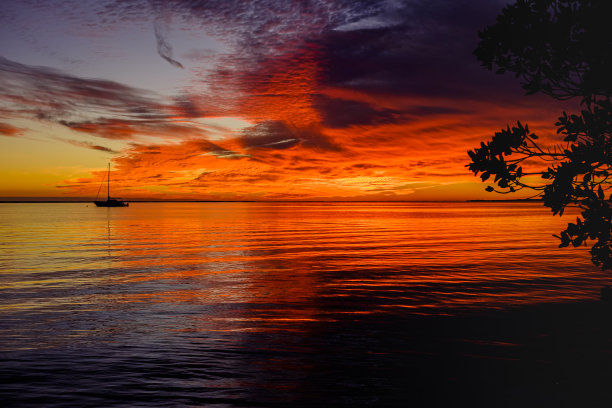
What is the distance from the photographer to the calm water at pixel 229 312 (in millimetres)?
10195

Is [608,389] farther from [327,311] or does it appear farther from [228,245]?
[228,245]

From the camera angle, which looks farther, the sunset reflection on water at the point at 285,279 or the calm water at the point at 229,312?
Result: the sunset reflection on water at the point at 285,279

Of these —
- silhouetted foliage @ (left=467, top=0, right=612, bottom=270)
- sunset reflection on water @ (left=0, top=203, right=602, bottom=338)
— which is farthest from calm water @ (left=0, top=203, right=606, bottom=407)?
silhouetted foliage @ (left=467, top=0, right=612, bottom=270)

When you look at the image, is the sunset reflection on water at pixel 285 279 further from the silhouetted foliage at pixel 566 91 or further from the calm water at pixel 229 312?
the silhouetted foliage at pixel 566 91

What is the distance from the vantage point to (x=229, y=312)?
17.4m

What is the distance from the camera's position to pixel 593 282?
23609 mm

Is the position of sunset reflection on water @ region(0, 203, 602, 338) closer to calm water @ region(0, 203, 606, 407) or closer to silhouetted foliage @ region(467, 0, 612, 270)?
calm water @ region(0, 203, 606, 407)

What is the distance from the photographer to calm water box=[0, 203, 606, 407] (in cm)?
1020

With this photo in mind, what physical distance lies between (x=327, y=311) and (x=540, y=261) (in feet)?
68.2

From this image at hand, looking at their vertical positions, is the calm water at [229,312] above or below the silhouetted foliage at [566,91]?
below

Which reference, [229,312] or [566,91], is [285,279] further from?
[566,91]

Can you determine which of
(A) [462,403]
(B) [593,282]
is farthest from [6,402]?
(B) [593,282]

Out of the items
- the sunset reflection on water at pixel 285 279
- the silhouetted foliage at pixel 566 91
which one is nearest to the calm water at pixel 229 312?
the sunset reflection on water at pixel 285 279

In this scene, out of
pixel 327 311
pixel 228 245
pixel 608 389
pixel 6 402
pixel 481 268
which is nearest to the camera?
pixel 6 402
